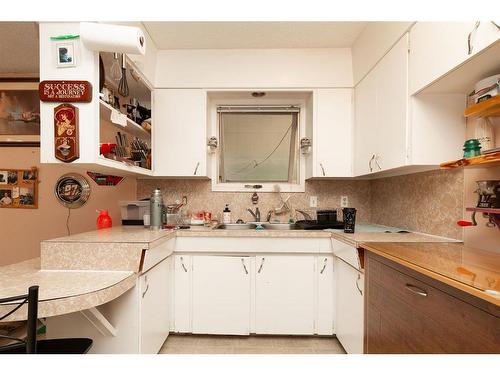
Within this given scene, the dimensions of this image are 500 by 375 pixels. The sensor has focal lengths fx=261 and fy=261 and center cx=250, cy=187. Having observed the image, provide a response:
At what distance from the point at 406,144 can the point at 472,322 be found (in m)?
1.12

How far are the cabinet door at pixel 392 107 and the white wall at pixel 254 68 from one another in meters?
0.59

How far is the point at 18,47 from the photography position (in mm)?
2561

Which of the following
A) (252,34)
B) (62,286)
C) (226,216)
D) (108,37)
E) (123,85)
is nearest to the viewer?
(62,286)

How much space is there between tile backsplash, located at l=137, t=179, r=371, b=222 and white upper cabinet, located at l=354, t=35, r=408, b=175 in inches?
17.7

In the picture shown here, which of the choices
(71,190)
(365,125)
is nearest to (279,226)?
(365,125)

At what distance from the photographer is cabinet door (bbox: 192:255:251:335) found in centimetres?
215

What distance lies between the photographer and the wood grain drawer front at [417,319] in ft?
2.65

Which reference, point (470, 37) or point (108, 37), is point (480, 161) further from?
point (108, 37)

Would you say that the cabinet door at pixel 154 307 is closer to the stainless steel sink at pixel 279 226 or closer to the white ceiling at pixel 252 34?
the stainless steel sink at pixel 279 226

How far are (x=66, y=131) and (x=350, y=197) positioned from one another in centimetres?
255

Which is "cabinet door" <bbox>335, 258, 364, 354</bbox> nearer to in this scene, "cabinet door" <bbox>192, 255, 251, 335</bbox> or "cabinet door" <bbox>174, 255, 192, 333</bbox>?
"cabinet door" <bbox>192, 255, 251, 335</bbox>

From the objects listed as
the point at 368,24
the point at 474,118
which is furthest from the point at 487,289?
the point at 368,24

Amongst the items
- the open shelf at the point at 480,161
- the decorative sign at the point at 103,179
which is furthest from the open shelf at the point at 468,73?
the decorative sign at the point at 103,179

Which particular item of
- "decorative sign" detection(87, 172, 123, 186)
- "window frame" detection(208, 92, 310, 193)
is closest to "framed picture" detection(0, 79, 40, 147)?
"decorative sign" detection(87, 172, 123, 186)
